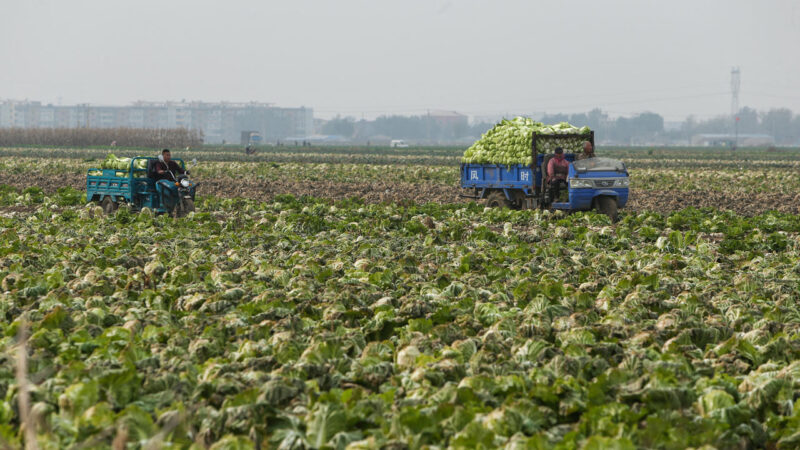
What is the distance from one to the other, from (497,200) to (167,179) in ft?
23.6

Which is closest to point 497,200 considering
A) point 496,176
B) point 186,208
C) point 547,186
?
point 496,176

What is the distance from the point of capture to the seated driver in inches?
695

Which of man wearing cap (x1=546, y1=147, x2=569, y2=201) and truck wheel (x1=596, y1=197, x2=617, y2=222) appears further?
man wearing cap (x1=546, y1=147, x2=569, y2=201)

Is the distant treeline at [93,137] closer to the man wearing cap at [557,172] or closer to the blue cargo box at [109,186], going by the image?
the blue cargo box at [109,186]

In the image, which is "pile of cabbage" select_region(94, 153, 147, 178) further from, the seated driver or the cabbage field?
the cabbage field

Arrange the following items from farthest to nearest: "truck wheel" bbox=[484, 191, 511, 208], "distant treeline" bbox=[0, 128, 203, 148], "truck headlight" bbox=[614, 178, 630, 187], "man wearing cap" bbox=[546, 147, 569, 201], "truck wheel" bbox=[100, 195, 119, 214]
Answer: "distant treeline" bbox=[0, 128, 203, 148]
"truck wheel" bbox=[484, 191, 511, 208]
"truck wheel" bbox=[100, 195, 119, 214]
"man wearing cap" bbox=[546, 147, 569, 201]
"truck headlight" bbox=[614, 178, 630, 187]

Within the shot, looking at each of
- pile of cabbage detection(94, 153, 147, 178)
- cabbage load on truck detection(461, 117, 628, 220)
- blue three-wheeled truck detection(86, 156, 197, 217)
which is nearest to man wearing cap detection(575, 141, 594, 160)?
cabbage load on truck detection(461, 117, 628, 220)

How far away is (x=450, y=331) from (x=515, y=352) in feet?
2.37

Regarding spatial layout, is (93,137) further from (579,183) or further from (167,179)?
(579,183)

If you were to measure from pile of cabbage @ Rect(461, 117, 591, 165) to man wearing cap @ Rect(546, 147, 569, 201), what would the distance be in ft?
2.08

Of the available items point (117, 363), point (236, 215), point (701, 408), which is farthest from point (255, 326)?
point (236, 215)

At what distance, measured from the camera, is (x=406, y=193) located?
91.8ft

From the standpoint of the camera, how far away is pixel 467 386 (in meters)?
5.96

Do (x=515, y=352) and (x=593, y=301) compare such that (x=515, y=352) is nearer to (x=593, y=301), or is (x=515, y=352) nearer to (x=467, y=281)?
(x=593, y=301)
